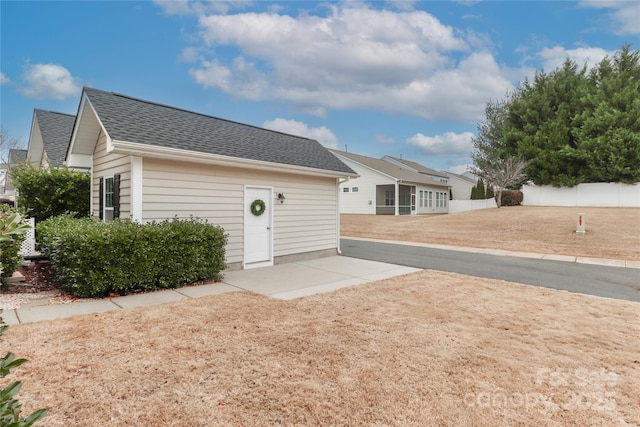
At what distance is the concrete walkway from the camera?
506cm

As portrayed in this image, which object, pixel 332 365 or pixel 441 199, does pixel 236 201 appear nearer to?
pixel 332 365

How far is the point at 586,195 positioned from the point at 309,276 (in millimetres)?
27654

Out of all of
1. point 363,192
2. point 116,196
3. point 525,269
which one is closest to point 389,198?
point 363,192

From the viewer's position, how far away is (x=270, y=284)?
7.16m

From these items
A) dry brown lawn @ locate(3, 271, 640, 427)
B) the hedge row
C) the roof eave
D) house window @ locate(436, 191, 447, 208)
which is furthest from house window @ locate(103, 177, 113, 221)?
house window @ locate(436, 191, 447, 208)

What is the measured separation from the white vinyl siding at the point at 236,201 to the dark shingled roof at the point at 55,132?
317 inches

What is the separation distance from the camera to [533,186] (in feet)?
92.5

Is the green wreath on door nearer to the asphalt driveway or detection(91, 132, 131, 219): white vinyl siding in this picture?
detection(91, 132, 131, 219): white vinyl siding

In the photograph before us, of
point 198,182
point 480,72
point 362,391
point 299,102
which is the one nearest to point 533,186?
point 480,72

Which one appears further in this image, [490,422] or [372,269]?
[372,269]

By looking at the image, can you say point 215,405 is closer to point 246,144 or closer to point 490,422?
point 490,422

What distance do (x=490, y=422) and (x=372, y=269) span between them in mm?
6476

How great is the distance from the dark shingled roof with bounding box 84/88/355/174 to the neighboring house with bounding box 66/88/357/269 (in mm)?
33

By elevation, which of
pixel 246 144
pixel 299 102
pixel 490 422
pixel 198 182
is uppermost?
pixel 299 102
